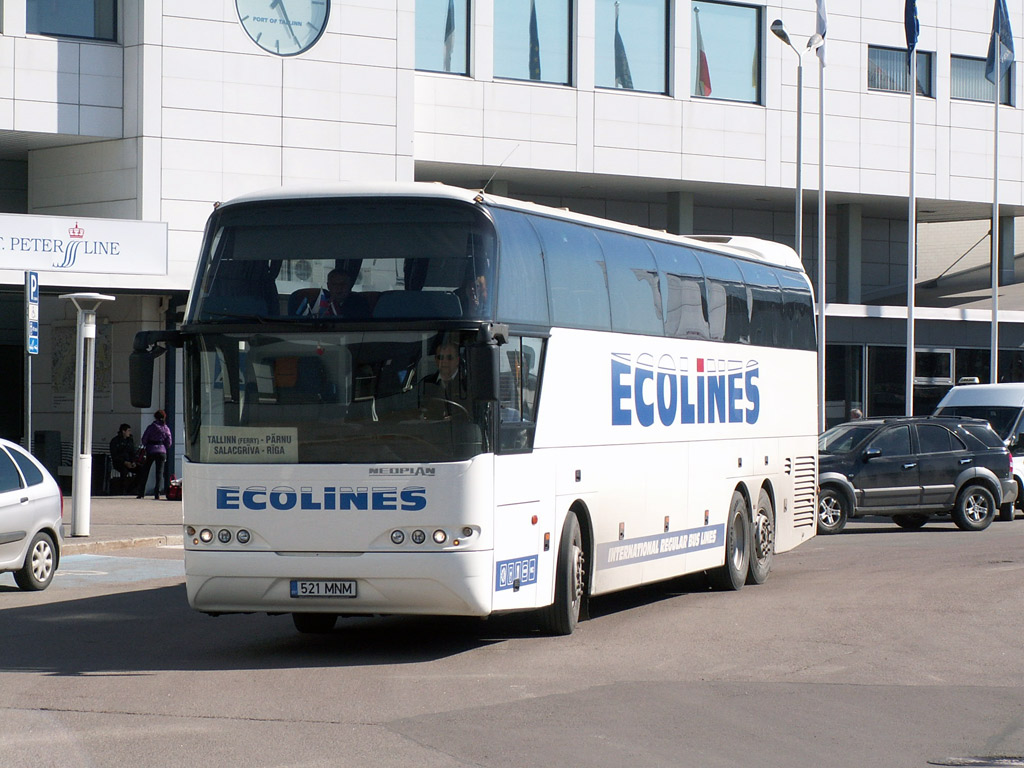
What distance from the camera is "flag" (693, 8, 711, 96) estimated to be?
39.3 m

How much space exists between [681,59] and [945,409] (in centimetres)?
1319

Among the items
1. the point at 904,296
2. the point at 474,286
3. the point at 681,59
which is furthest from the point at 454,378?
the point at 904,296

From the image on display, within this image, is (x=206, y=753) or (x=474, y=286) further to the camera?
(x=474, y=286)

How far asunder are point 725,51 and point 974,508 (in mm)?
18508

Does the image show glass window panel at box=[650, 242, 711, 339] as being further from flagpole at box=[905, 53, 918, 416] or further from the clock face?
flagpole at box=[905, 53, 918, 416]

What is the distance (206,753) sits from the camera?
7.59 metres

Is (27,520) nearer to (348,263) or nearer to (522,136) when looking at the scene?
(348,263)

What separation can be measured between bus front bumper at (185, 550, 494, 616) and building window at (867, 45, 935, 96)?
34.4 m

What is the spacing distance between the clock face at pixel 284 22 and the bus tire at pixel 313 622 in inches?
836

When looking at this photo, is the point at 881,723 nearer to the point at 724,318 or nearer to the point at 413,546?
the point at 413,546

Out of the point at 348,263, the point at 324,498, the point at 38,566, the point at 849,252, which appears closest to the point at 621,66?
A: the point at 849,252

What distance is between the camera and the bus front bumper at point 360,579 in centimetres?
1061

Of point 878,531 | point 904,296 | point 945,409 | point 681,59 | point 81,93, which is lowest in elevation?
point 878,531

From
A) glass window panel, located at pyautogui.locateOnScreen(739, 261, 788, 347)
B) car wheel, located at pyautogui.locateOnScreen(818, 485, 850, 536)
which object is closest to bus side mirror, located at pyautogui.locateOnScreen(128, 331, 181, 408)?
glass window panel, located at pyautogui.locateOnScreen(739, 261, 788, 347)
